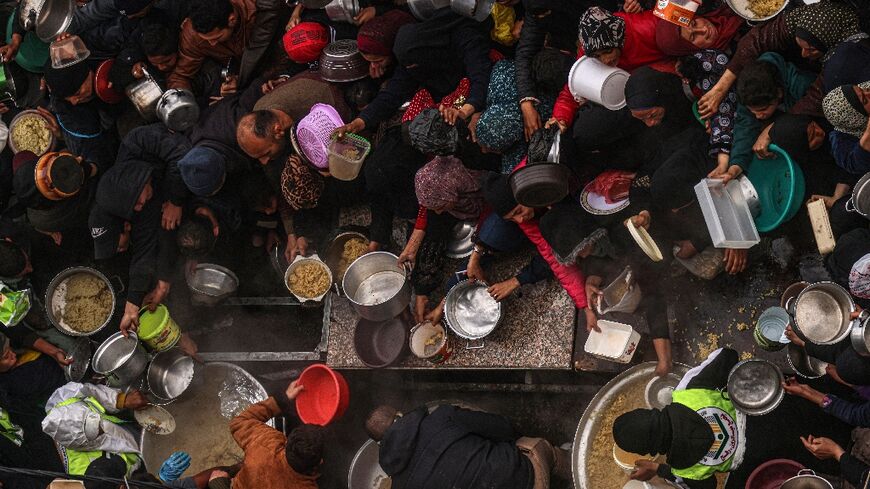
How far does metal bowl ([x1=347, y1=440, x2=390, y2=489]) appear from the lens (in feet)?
19.0

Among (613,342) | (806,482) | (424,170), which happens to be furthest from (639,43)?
(806,482)

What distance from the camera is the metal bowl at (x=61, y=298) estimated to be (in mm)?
6613

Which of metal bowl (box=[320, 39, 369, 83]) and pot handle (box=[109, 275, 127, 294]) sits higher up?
metal bowl (box=[320, 39, 369, 83])

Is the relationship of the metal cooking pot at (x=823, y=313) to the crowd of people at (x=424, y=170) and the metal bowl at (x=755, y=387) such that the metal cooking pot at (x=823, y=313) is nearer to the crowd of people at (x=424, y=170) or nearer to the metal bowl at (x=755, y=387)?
the crowd of people at (x=424, y=170)

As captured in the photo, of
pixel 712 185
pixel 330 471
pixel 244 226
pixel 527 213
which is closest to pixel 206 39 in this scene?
pixel 244 226

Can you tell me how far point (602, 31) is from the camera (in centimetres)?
469

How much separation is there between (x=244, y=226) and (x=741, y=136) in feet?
13.0

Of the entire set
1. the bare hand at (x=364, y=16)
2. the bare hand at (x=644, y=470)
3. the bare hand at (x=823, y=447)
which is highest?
the bare hand at (x=364, y=16)

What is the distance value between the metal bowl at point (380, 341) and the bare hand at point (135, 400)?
168cm

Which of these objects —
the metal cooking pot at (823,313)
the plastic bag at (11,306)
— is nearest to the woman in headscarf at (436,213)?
the metal cooking pot at (823,313)

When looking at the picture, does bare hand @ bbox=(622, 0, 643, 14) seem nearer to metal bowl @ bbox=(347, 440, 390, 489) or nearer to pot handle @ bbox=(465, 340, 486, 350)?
pot handle @ bbox=(465, 340, 486, 350)

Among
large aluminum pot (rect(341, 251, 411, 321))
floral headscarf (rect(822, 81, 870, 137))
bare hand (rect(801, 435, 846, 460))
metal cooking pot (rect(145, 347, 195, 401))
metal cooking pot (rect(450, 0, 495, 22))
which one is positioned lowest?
metal cooking pot (rect(145, 347, 195, 401))

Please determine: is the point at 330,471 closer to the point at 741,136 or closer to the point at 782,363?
the point at 782,363

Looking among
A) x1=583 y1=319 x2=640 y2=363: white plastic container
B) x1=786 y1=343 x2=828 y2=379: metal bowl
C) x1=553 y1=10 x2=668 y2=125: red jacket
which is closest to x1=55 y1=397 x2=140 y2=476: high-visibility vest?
x1=583 y1=319 x2=640 y2=363: white plastic container
